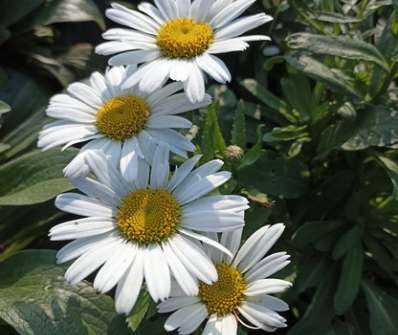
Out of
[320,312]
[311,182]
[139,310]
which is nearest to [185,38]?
[139,310]

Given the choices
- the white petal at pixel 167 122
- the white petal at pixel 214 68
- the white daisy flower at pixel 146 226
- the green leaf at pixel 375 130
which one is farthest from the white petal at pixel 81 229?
the green leaf at pixel 375 130

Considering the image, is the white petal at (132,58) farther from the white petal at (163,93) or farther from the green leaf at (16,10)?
the green leaf at (16,10)

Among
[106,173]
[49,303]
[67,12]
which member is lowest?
[49,303]

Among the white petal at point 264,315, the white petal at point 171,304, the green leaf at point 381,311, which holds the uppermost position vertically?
the white petal at point 171,304

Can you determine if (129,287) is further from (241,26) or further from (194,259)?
(241,26)

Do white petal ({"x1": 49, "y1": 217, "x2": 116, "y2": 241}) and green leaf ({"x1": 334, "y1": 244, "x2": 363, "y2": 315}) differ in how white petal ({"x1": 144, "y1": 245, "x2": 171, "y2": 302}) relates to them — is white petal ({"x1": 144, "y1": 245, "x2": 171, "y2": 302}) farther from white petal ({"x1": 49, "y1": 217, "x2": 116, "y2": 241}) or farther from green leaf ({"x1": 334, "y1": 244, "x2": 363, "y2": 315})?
green leaf ({"x1": 334, "y1": 244, "x2": 363, "y2": 315})

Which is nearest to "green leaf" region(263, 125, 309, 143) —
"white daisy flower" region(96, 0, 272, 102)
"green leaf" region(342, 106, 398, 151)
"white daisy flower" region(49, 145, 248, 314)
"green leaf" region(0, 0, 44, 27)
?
"green leaf" region(342, 106, 398, 151)

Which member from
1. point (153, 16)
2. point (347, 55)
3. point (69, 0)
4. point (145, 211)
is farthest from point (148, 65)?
point (69, 0)
